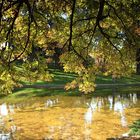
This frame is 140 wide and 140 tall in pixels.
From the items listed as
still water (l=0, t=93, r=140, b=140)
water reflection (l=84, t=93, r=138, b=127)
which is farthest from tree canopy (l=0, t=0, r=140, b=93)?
water reflection (l=84, t=93, r=138, b=127)

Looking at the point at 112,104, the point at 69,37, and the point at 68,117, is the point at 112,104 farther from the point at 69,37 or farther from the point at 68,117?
the point at 69,37

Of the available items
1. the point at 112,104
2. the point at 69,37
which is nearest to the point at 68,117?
the point at 112,104

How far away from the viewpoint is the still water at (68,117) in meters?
20.2

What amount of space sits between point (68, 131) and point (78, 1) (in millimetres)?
8504

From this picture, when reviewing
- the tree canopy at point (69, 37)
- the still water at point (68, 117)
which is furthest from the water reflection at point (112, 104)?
the tree canopy at point (69, 37)

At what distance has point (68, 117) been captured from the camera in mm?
25312

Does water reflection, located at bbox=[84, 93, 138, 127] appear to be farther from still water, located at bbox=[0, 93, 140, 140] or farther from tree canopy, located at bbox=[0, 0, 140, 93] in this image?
tree canopy, located at bbox=[0, 0, 140, 93]

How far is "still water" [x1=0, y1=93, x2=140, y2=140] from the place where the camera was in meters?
20.2

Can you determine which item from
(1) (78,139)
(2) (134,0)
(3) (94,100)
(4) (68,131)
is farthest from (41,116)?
(2) (134,0)

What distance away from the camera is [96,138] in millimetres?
19031

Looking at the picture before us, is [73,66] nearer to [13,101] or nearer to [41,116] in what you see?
[41,116]

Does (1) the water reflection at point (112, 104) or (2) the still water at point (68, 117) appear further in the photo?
(1) the water reflection at point (112, 104)

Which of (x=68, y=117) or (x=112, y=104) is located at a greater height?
(x=112, y=104)

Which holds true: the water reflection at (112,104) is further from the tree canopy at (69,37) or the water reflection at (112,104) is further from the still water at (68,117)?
the tree canopy at (69,37)
